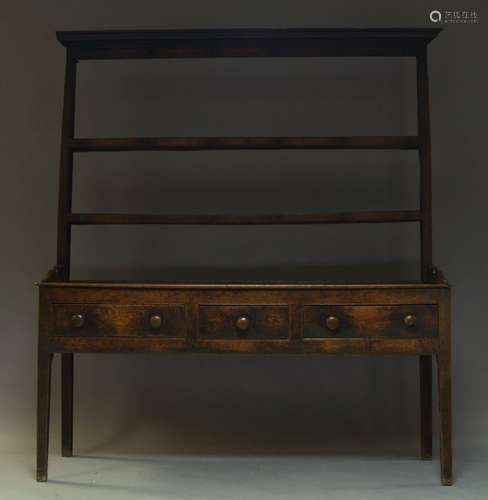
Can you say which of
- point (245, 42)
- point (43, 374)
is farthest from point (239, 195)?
point (43, 374)

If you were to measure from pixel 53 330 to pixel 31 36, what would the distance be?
1.62 meters

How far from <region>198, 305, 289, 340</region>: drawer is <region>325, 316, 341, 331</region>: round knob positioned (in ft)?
0.52

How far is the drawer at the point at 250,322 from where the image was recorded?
7.89ft

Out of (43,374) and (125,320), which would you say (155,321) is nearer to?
(125,320)

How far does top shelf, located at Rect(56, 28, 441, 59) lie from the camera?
8.52ft

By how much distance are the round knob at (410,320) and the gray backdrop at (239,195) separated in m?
0.74

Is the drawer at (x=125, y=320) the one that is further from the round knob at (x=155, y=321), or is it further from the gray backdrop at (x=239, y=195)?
the gray backdrop at (x=239, y=195)

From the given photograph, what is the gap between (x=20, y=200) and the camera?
316 cm

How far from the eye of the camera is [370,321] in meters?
2.39

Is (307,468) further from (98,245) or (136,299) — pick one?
(98,245)

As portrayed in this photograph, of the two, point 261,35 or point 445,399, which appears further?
point 261,35

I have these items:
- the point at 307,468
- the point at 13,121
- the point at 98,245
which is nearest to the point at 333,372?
the point at 307,468

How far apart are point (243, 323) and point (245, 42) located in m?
1.23

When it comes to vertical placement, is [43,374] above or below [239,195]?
below
